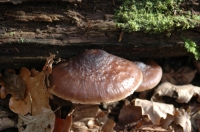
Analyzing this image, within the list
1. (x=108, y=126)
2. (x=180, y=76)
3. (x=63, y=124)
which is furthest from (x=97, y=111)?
(x=180, y=76)

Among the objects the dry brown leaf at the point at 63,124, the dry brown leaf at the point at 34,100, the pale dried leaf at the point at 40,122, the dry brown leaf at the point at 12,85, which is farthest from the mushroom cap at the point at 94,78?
the dry brown leaf at the point at 12,85

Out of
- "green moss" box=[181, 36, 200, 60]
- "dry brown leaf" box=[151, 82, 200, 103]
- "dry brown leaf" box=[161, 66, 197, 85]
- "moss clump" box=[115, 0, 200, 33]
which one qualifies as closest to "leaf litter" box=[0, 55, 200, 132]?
"dry brown leaf" box=[151, 82, 200, 103]

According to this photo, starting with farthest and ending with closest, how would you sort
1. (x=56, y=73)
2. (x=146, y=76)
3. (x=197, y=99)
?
(x=197, y=99)
(x=146, y=76)
(x=56, y=73)

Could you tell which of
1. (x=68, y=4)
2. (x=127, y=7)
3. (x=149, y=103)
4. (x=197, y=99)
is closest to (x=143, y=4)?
(x=127, y=7)

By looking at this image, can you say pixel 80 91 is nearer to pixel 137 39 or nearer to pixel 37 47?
pixel 37 47

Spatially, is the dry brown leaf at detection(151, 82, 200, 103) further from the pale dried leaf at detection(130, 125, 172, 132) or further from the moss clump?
the moss clump

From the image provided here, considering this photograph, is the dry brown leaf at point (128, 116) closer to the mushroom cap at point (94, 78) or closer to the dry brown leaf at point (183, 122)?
the dry brown leaf at point (183, 122)
